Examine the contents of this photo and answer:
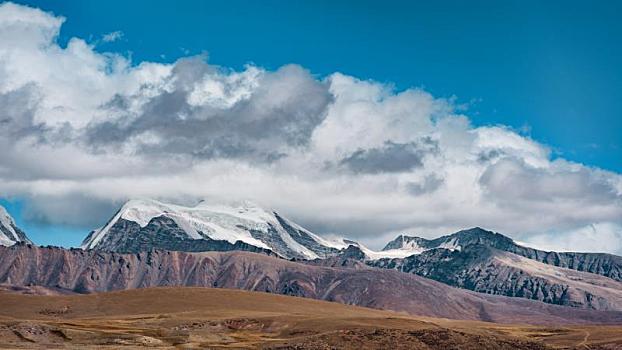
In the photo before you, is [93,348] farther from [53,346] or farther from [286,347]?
[286,347]

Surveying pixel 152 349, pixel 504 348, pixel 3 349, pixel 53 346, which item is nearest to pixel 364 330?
pixel 504 348

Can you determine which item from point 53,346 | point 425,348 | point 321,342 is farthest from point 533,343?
point 53,346

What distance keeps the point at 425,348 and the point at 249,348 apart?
3551 cm

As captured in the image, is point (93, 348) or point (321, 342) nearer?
point (93, 348)

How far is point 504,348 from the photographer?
570ft

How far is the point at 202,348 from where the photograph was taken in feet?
570

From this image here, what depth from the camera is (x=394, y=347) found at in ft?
560

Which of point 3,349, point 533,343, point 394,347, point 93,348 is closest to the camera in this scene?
point 3,349

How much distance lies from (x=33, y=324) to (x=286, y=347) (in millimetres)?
54424

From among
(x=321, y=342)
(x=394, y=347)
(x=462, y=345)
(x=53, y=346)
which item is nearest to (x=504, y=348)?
(x=462, y=345)

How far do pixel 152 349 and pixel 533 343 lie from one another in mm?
78195

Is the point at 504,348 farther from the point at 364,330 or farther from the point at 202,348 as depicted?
the point at 202,348

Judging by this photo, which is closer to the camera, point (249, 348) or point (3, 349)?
point (3, 349)

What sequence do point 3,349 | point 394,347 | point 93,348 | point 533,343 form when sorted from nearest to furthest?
1. point 3,349
2. point 93,348
3. point 394,347
4. point 533,343
